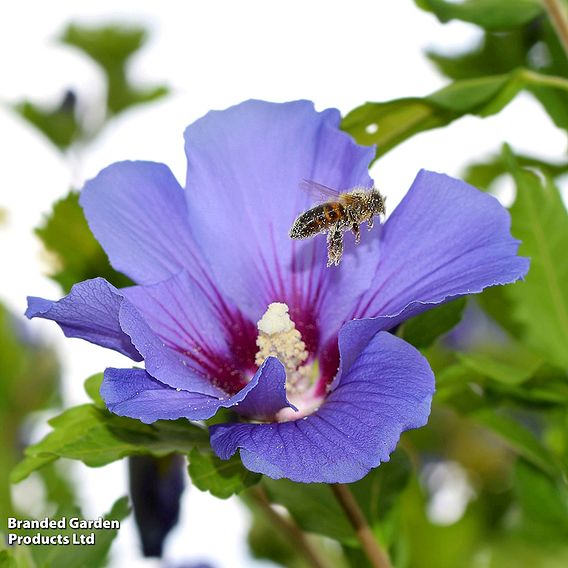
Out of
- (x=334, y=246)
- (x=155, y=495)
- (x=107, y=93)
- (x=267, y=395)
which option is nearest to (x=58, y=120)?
(x=107, y=93)

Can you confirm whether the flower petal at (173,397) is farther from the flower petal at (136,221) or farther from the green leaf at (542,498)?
the green leaf at (542,498)

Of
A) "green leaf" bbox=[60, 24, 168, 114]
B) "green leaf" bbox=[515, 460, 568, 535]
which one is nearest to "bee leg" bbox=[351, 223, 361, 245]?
"green leaf" bbox=[515, 460, 568, 535]

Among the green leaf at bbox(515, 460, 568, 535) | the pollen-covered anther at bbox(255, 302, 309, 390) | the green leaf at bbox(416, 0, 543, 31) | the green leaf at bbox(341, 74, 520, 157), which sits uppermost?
the green leaf at bbox(416, 0, 543, 31)

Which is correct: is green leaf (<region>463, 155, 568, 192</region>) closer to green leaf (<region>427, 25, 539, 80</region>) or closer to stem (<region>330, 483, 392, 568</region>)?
green leaf (<region>427, 25, 539, 80</region>)

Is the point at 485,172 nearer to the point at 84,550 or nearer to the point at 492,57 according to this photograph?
the point at 492,57

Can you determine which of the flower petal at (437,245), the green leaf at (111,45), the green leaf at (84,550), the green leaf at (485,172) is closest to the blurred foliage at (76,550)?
the green leaf at (84,550)

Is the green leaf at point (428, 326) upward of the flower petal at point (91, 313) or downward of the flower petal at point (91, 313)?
downward
